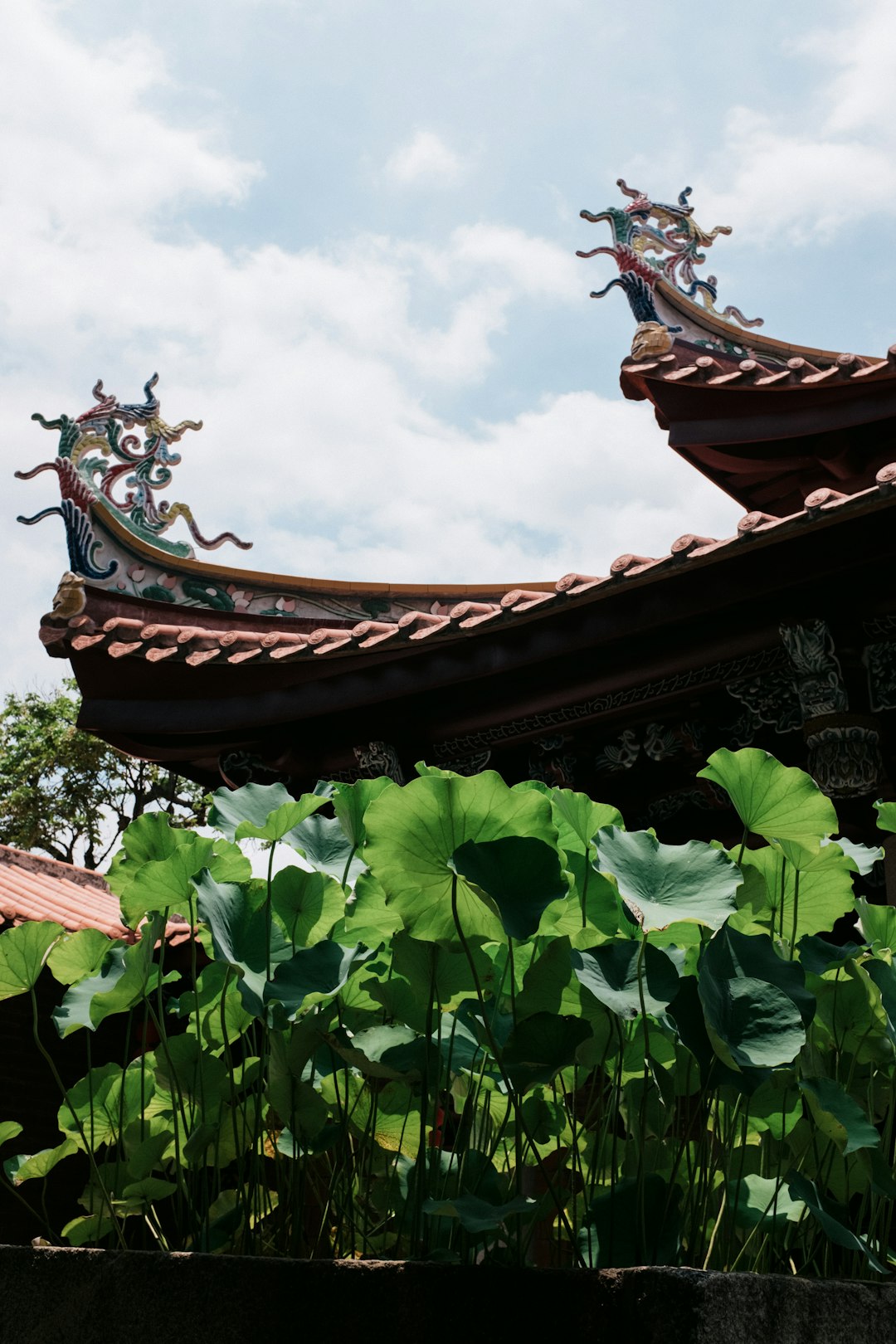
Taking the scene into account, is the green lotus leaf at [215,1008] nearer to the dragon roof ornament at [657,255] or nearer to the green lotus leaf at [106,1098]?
the green lotus leaf at [106,1098]

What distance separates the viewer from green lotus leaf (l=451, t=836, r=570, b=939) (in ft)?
2.46

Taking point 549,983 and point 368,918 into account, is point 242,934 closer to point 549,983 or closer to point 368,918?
point 368,918

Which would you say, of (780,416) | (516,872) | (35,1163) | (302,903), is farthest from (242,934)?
(780,416)

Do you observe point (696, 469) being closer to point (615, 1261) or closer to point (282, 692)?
point (282, 692)

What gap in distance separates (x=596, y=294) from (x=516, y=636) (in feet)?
7.72

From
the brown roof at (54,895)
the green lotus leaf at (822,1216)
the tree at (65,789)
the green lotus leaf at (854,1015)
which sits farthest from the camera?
the tree at (65,789)

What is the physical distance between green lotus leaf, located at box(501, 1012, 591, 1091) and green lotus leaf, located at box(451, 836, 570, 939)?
109 mm

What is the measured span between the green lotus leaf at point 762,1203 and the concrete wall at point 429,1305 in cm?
9

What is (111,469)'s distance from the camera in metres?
5.47

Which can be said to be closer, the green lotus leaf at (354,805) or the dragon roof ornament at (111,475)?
the green lotus leaf at (354,805)

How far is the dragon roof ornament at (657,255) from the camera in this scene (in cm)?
543

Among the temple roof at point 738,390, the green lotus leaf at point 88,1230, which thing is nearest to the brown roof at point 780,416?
the temple roof at point 738,390

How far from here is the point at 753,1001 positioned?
2.52ft

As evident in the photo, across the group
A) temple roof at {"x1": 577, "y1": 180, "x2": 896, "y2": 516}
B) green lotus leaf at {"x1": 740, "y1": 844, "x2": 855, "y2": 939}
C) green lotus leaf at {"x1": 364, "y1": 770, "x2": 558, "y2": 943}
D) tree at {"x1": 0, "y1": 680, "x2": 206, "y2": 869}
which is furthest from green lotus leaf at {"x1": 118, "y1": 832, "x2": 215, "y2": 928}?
tree at {"x1": 0, "y1": 680, "x2": 206, "y2": 869}
